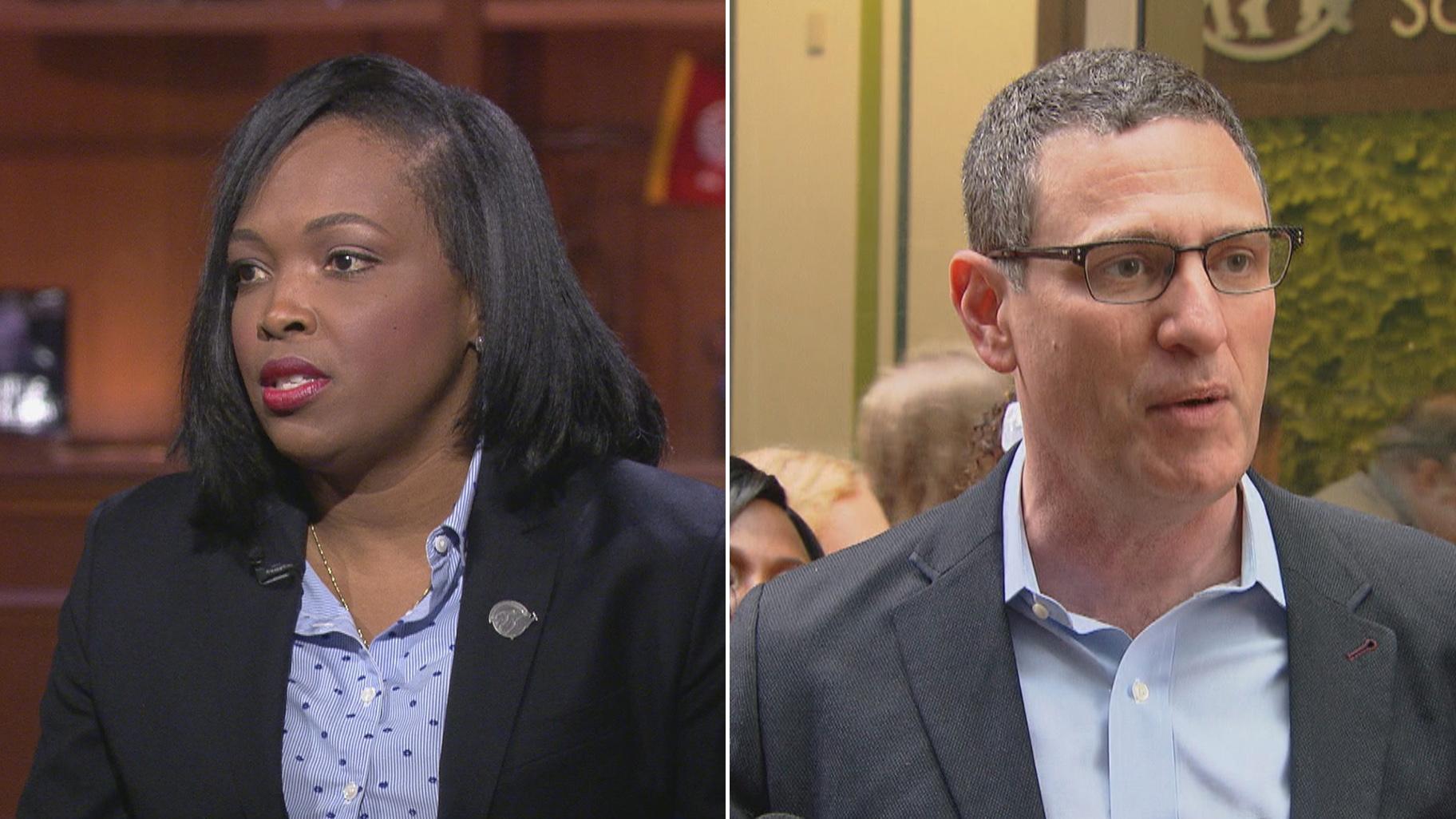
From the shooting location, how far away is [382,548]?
1741 mm

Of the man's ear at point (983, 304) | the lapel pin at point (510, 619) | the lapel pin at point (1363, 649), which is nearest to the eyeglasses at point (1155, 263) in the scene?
the man's ear at point (983, 304)

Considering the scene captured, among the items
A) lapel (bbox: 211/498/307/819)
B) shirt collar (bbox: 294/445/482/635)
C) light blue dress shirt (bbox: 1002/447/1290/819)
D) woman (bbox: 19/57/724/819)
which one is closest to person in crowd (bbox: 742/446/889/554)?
woman (bbox: 19/57/724/819)

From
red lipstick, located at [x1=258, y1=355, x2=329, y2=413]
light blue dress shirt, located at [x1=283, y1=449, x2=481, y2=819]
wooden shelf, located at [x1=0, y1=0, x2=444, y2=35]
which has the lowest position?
light blue dress shirt, located at [x1=283, y1=449, x2=481, y2=819]

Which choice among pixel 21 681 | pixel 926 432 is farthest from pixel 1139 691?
A: pixel 21 681

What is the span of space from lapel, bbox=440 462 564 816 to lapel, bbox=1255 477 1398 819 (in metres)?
0.84

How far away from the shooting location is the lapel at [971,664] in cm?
154

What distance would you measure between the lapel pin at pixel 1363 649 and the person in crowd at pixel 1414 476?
205 millimetres

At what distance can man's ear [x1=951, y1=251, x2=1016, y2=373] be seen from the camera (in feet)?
5.29

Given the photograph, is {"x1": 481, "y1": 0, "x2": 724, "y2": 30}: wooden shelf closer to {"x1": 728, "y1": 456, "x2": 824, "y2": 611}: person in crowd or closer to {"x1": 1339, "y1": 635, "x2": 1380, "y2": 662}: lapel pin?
{"x1": 728, "y1": 456, "x2": 824, "y2": 611}: person in crowd

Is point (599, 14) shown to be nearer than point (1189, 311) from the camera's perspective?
No

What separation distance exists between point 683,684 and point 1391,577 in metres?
0.81

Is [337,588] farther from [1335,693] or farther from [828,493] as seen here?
[1335,693]

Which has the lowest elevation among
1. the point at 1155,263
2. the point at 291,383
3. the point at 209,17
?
the point at 291,383

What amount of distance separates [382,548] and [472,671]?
0.65 feet
